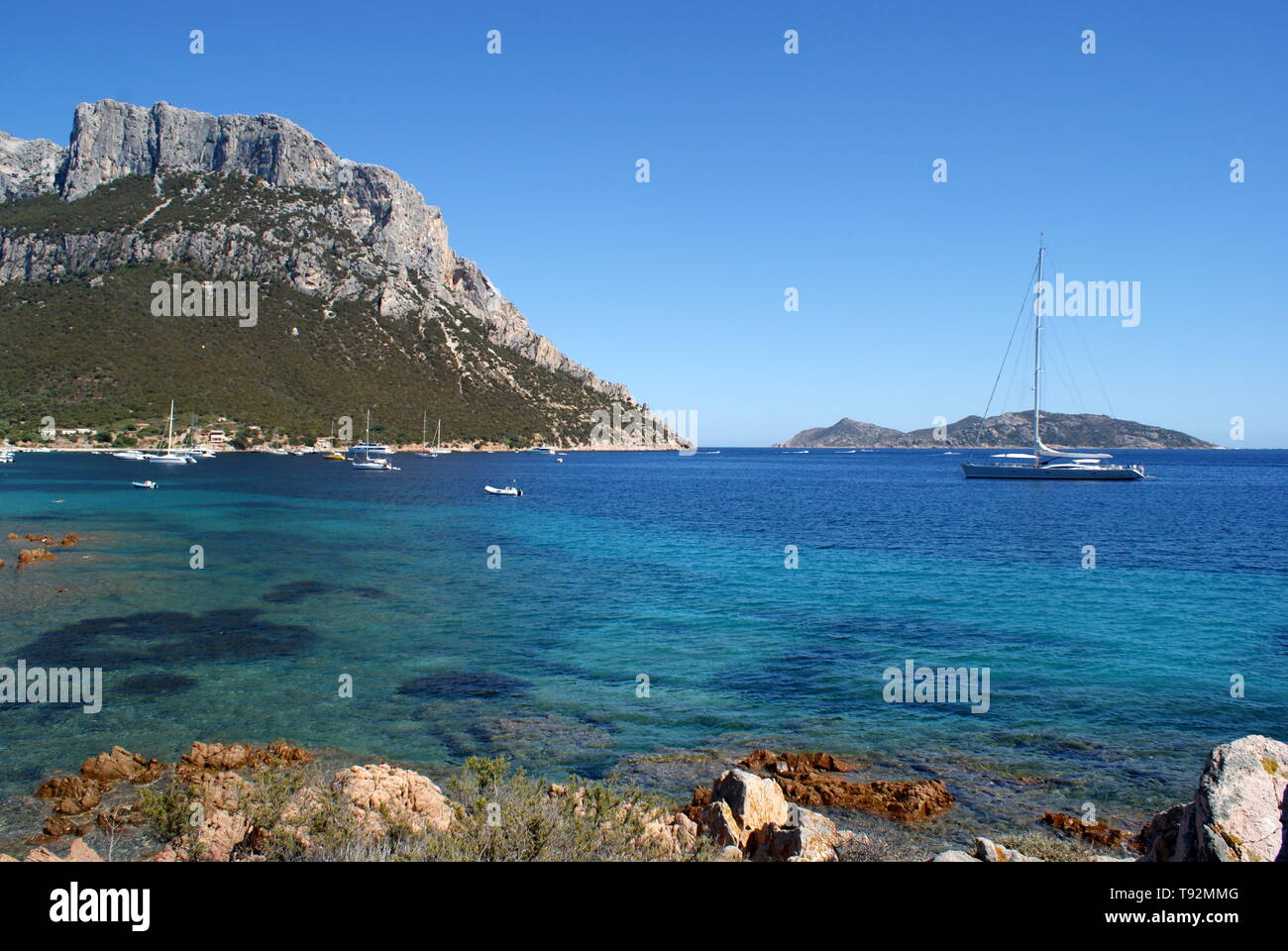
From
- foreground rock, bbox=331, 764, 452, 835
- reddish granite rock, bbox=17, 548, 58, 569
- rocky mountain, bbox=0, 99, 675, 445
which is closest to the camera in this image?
foreground rock, bbox=331, 764, 452, 835

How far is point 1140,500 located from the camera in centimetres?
6250

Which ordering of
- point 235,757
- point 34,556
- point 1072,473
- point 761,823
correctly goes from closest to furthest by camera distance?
point 761,823 → point 235,757 → point 34,556 → point 1072,473

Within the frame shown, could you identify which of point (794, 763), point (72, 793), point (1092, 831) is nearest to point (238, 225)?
point (72, 793)

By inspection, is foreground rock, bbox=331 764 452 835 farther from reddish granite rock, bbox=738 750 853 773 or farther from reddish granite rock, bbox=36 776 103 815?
reddish granite rock, bbox=738 750 853 773

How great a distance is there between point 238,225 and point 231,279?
9843 mm

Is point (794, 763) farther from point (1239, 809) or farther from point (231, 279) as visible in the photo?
point (231, 279)

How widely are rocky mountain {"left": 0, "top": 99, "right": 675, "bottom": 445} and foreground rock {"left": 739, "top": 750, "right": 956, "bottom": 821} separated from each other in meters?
106

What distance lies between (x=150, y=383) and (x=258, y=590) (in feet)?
300

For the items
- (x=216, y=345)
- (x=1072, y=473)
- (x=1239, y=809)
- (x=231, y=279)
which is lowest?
(x=1239, y=809)

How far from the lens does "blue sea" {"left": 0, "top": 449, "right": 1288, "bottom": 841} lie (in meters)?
12.3

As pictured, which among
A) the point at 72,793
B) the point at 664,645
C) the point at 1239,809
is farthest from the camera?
the point at 664,645

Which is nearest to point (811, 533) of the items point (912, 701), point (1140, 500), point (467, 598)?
point (467, 598)

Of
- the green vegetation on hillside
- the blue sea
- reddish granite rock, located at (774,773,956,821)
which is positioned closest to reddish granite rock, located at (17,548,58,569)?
the blue sea

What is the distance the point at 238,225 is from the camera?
118 metres
